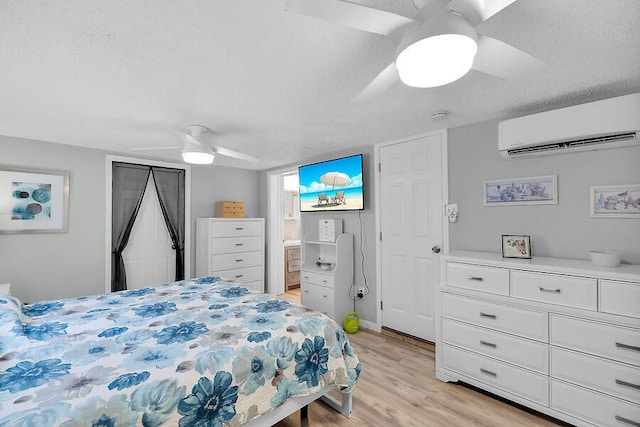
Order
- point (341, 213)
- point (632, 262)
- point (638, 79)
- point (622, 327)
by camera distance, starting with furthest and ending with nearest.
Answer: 1. point (341, 213)
2. point (632, 262)
3. point (638, 79)
4. point (622, 327)

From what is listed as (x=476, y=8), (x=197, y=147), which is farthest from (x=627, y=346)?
(x=197, y=147)

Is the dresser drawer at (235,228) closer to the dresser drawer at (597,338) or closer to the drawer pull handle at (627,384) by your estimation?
the dresser drawer at (597,338)

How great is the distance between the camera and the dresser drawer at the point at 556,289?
183cm

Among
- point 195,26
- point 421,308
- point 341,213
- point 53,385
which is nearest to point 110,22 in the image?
point 195,26

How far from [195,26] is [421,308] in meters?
3.11

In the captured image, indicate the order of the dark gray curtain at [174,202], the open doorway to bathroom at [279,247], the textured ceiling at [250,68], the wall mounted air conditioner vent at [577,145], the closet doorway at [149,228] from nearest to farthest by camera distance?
the textured ceiling at [250,68], the wall mounted air conditioner vent at [577,145], the closet doorway at [149,228], the dark gray curtain at [174,202], the open doorway to bathroom at [279,247]

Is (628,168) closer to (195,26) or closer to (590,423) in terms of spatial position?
(590,423)

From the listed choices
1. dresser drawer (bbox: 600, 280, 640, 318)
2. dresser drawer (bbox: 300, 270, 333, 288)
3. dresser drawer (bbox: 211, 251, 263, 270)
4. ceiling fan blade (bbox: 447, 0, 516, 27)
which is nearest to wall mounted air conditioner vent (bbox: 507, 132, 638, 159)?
dresser drawer (bbox: 600, 280, 640, 318)

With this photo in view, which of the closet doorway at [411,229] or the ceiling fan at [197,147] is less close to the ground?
the ceiling fan at [197,147]

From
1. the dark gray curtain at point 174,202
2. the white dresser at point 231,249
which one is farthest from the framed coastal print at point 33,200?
the white dresser at point 231,249

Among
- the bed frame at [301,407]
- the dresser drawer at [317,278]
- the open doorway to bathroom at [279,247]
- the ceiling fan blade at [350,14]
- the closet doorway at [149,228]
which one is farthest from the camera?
the open doorway to bathroom at [279,247]

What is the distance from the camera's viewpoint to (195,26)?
52.9 inches

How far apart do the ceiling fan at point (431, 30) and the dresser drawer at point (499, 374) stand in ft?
6.58

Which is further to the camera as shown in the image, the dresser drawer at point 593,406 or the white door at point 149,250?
the white door at point 149,250
